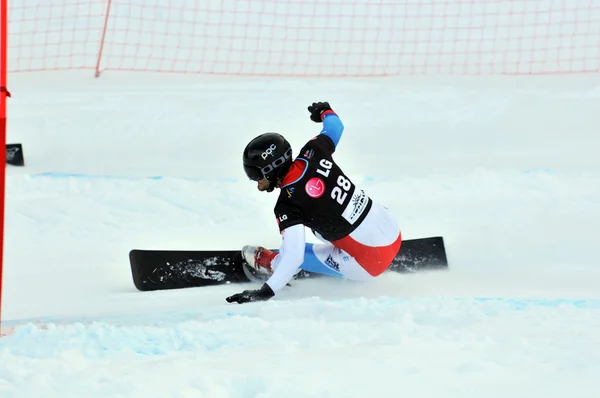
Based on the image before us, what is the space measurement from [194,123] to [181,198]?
2.29 meters

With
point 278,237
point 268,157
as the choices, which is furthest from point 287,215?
point 278,237

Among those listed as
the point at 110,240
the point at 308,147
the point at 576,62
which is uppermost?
the point at 576,62

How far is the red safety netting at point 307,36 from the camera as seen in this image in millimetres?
10305

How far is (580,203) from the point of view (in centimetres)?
606

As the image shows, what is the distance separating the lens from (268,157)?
14.1 feet

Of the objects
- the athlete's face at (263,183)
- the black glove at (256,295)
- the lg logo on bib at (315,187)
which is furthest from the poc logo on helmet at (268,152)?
the black glove at (256,295)

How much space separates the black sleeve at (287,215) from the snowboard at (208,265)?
0.71 metres

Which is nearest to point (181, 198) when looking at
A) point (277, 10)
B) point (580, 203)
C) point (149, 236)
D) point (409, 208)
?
point (149, 236)

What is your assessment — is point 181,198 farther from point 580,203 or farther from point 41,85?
point 41,85

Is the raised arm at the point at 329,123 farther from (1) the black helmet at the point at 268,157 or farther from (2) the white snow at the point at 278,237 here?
(2) the white snow at the point at 278,237

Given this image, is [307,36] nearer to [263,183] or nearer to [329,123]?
[329,123]

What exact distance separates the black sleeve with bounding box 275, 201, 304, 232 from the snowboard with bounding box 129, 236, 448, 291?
710 millimetres

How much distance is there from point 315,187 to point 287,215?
24 centimetres

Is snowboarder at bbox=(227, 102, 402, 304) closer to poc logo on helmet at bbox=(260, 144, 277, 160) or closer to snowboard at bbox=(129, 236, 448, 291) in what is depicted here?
poc logo on helmet at bbox=(260, 144, 277, 160)
